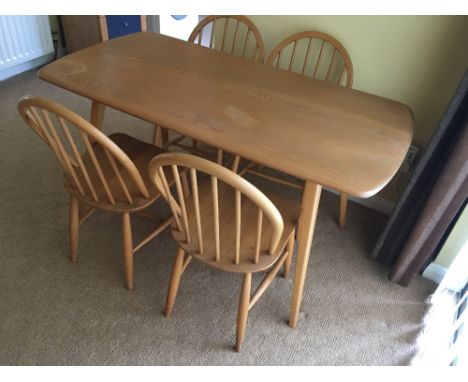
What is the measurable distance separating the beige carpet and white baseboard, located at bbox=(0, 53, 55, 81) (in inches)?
56.8

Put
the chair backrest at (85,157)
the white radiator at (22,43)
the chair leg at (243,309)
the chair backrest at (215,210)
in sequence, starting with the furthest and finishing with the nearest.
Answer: the white radiator at (22,43)
the chair leg at (243,309)
the chair backrest at (85,157)
the chair backrest at (215,210)

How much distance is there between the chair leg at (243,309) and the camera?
4.08 feet

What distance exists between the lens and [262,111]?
131 cm

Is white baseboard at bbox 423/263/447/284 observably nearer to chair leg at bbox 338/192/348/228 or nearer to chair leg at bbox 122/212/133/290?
chair leg at bbox 338/192/348/228

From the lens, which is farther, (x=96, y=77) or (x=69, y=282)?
(x=69, y=282)

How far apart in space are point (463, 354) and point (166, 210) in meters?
1.42

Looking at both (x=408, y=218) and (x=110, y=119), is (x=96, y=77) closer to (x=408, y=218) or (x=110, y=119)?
(x=110, y=119)

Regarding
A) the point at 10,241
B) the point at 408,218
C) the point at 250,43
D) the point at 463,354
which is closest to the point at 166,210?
the point at 10,241

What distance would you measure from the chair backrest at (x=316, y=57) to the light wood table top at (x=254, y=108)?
240mm

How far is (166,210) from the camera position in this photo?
1.94 m

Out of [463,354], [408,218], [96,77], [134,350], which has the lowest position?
[134,350]

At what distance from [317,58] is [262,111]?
2.35 ft

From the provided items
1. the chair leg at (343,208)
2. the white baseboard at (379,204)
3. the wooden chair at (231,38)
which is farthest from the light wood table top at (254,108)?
the white baseboard at (379,204)

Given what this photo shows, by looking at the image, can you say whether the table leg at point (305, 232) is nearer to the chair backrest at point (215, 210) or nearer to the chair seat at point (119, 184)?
the chair backrest at point (215, 210)
